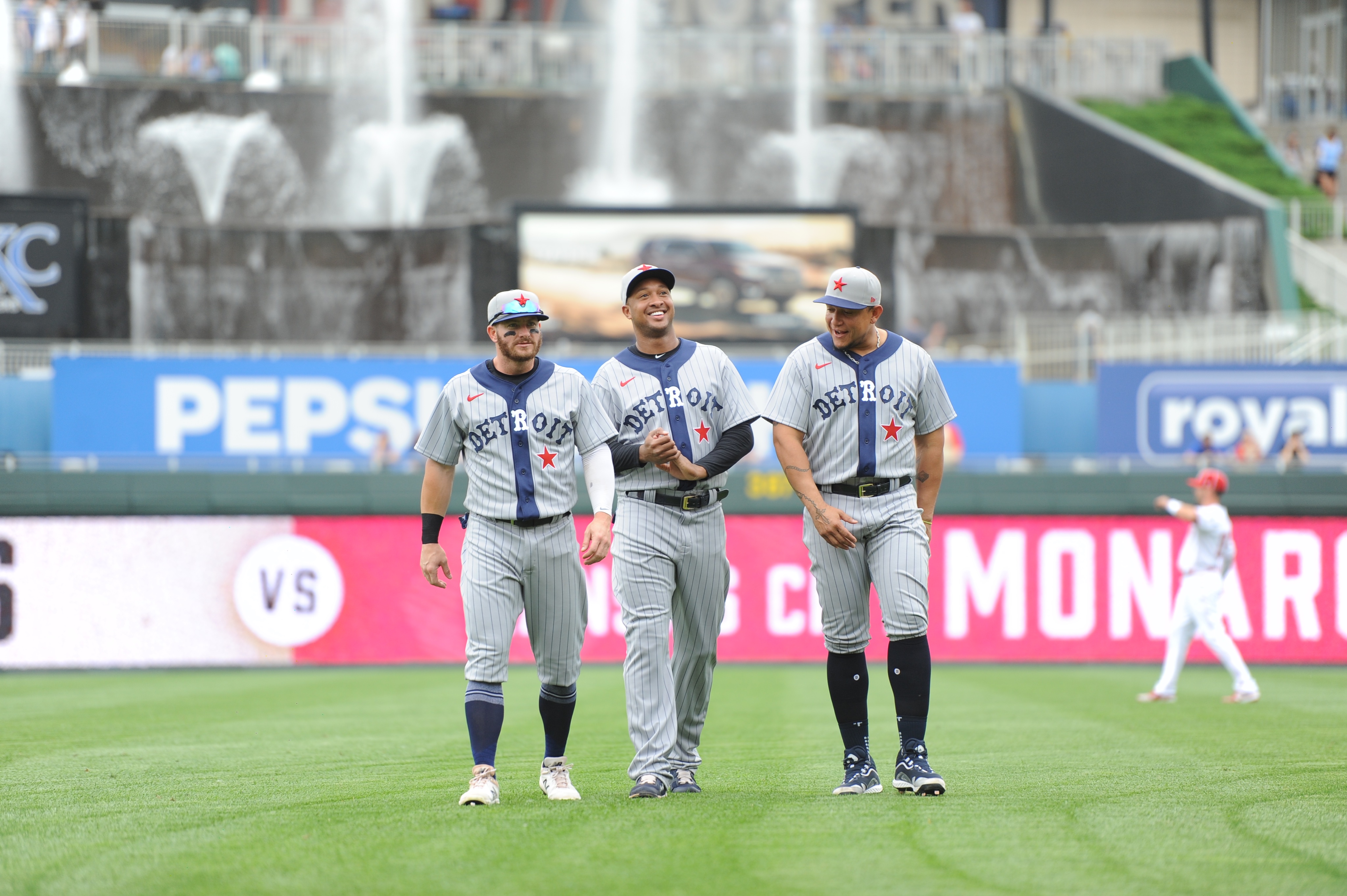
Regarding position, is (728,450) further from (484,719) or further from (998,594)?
(998,594)

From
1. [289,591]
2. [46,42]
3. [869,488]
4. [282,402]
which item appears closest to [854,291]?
[869,488]

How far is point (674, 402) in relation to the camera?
6473 millimetres

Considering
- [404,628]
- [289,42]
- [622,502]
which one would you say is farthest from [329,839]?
[289,42]

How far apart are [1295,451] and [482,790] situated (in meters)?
15.1

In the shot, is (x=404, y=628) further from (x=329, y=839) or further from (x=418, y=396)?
(x=329, y=839)

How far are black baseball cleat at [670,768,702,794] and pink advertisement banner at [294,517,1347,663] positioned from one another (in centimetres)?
1021

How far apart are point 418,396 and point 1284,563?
10581 mm

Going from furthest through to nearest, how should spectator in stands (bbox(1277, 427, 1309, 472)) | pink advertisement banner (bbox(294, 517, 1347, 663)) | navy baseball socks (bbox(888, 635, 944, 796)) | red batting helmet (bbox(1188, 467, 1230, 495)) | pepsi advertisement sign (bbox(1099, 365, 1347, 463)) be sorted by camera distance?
pepsi advertisement sign (bbox(1099, 365, 1347, 463))
spectator in stands (bbox(1277, 427, 1309, 472))
pink advertisement banner (bbox(294, 517, 1347, 663))
red batting helmet (bbox(1188, 467, 1230, 495))
navy baseball socks (bbox(888, 635, 944, 796))

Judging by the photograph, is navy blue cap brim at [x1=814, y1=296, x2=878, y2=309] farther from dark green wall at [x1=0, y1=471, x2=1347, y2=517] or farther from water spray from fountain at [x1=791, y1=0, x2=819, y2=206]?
water spray from fountain at [x1=791, y1=0, x2=819, y2=206]

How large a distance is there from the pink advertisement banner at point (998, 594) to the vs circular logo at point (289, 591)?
4.8 inches

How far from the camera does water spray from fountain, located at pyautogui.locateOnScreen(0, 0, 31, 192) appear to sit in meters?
27.2

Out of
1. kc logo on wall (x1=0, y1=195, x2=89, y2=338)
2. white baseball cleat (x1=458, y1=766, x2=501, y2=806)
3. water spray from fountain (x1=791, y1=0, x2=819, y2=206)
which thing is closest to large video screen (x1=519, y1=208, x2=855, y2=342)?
kc logo on wall (x1=0, y1=195, x2=89, y2=338)

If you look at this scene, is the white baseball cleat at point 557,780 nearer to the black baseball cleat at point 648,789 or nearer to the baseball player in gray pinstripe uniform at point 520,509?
the baseball player in gray pinstripe uniform at point 520,509

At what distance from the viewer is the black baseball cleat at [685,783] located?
635cm
